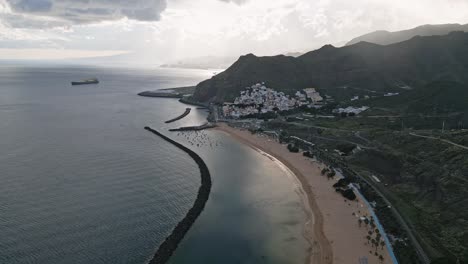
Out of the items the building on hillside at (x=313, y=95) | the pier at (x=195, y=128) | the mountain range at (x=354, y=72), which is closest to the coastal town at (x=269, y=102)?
the building on hillside at (x=313, y=95)

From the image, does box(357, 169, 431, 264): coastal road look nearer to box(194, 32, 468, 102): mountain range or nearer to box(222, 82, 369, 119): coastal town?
box(222, 82, 369, 119): coastal town

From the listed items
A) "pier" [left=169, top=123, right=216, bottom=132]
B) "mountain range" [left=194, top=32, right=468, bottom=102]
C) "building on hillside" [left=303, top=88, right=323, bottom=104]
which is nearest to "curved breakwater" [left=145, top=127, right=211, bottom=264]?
"pier" [left=169, top=123, right=216, bottom=132]

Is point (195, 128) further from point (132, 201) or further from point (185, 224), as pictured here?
point (185, 224)

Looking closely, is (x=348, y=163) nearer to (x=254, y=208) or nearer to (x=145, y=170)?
(x=254, y=208)

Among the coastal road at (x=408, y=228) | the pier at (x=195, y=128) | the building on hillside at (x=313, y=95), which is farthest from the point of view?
the building on hillside at (x=313, y=95)

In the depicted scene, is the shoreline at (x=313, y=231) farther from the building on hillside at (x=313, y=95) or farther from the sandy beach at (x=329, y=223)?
the building on hillside at (x=313, y=95)

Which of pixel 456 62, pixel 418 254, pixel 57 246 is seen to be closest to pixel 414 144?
pixel 418 254
